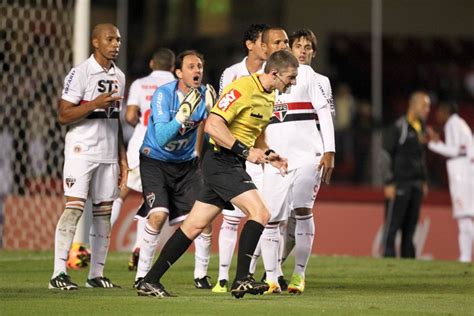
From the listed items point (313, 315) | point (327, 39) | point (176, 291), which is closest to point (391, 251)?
point (176, 291)

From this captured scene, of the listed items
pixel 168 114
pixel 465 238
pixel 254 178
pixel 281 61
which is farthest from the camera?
pixel 465 238

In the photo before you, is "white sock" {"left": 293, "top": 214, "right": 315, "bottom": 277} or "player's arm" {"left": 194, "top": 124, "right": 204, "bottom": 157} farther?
"player's arm" {"left": 194, "top": 124, "right": 204, "bottom": 157}

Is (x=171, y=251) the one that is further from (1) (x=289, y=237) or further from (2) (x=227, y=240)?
(1) (x=289, y=237)

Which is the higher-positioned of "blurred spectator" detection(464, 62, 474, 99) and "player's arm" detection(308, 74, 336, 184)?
"blurred spectator" detection(464, 62, 474, 99)

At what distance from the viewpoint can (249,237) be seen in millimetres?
10773

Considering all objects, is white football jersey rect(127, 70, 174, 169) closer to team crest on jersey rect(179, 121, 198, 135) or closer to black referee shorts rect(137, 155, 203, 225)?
black referee shorts rect(137, 155, 203, 225)

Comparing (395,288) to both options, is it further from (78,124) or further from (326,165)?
(78,124)

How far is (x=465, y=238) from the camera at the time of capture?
20000 millimetres

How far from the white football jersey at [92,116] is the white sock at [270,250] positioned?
1665mm

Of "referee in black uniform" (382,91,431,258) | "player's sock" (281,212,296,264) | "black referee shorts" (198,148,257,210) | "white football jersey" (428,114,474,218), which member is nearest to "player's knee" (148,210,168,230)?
"black referee shorts" (198,148,257,210)

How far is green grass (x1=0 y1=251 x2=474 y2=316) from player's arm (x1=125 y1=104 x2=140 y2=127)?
5.18 feet

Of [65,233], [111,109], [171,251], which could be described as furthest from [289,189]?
[65,233]

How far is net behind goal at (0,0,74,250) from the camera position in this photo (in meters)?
18.5

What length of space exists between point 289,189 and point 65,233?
201 cm
